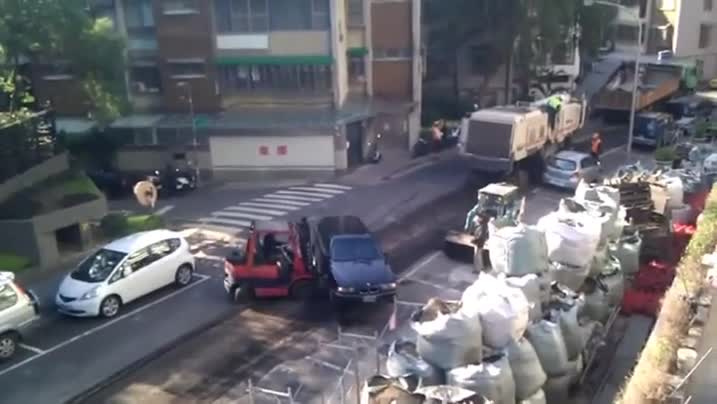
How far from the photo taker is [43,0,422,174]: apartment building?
101 feet

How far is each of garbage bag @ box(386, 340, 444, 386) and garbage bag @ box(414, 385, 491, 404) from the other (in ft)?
2.86

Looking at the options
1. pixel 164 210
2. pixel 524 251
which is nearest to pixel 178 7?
pixel 164 210

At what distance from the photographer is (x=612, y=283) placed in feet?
49.1

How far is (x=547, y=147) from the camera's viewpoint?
29234 millimetres

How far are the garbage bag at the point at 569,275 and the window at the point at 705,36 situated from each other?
46175mm

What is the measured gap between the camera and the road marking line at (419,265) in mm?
19375

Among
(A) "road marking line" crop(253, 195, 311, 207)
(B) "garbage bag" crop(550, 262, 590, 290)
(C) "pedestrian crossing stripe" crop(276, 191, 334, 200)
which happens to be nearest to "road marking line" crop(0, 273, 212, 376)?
(A) "road marking line" crop(253, 195, 311, 207)

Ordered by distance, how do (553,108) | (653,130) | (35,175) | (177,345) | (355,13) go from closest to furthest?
1. (177,345)
2. (35,175)
3. (553,108)
4. (653,130)
5. (355,13)

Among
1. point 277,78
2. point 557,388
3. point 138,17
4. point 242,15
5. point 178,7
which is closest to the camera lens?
point 557,388

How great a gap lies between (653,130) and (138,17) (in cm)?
2367

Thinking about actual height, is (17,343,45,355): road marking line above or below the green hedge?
below

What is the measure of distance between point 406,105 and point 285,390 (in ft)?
72.7

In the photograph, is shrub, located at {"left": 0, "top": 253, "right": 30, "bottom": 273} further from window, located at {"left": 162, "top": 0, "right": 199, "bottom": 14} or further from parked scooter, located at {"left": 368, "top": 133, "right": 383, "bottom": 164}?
parked scooter, located at {"left": 368, "top": 133, "right": 383, "bottom": 164}

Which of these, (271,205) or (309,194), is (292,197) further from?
(271,205)
